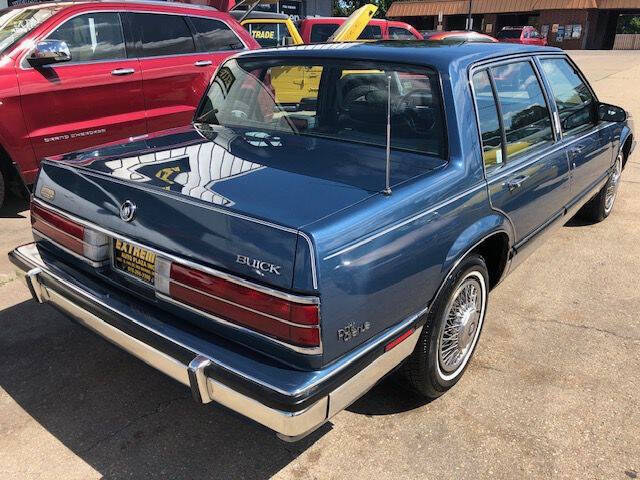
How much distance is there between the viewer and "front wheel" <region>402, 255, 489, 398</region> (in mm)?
2529

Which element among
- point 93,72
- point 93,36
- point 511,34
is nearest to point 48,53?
point 93,72

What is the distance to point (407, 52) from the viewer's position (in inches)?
116

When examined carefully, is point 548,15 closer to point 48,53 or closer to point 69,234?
point 48,53

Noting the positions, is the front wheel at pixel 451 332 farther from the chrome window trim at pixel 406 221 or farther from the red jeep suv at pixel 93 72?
the red jeep suv at pixel 93 72

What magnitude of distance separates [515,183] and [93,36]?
4374 millimetres

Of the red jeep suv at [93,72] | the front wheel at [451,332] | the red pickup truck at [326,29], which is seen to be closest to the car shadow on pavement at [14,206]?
the red jeep suv at [93,72]

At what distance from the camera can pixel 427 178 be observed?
7.89 ft

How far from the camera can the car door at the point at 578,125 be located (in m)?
3.76

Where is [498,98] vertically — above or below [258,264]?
above

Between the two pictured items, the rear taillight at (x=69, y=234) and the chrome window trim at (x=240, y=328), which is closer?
the chrome window trim at (x=240, y=328)

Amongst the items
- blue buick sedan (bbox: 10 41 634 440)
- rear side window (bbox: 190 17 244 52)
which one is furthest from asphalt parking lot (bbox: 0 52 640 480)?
rear side window (bbox: 190 17 244 52)

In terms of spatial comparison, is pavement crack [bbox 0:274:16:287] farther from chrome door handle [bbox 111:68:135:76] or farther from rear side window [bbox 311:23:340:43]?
rear side window [bbox 311:23:340:43]

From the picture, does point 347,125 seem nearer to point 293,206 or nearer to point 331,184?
point 331,184

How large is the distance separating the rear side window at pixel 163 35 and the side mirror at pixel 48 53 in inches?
38.5
